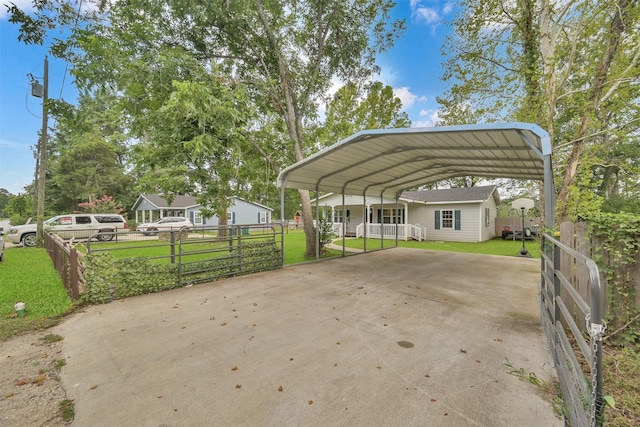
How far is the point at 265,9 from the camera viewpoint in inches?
359

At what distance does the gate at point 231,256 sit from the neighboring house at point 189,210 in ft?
57.2

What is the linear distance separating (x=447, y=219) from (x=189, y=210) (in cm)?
2210

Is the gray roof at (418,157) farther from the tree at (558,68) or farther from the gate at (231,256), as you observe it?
the gate at (231,256)

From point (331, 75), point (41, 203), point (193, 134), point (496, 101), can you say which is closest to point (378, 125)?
point (331, 75)

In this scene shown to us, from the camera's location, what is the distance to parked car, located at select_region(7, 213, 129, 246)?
13594 millimetres

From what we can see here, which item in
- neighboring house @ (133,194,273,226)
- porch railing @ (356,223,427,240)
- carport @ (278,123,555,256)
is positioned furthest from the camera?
neighboring house @ (133,194,273,226)

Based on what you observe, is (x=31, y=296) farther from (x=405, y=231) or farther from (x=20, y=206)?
(x=20, y=206)

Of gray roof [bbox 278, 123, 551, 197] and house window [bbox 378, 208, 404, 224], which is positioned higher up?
gray roof [bbox 278, 123, 551, 197]

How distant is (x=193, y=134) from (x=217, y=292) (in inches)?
161

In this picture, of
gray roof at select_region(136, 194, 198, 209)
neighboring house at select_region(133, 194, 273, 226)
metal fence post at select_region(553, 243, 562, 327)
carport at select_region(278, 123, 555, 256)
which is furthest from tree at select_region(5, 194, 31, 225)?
metal fence post at select_region(553, 243, 562, 327)

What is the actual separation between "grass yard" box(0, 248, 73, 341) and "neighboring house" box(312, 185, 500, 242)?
1220 cm

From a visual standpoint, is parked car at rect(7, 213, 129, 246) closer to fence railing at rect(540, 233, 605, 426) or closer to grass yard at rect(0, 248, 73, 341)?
grass yard at rect(0, 248, 73, 341)

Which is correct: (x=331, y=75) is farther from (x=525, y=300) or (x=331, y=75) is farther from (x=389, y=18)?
(x=525, y=300)

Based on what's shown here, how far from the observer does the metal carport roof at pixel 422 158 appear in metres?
4.55
